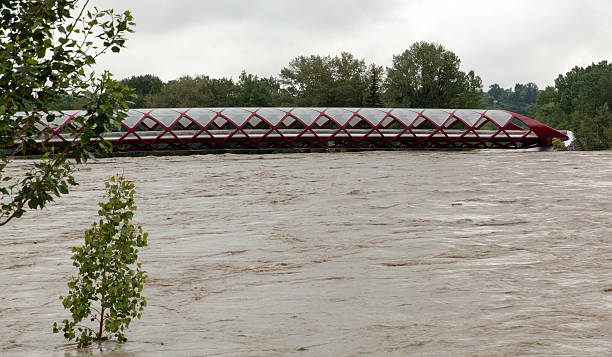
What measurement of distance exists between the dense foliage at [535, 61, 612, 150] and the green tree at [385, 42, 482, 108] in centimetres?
1339

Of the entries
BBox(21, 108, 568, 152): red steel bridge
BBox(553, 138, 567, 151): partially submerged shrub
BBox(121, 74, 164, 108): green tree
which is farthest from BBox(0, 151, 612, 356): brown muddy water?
BBox(121, 74, 164, 108): green tree

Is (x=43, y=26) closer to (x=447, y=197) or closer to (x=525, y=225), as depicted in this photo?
(x=525, y=225)

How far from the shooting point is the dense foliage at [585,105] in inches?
2771

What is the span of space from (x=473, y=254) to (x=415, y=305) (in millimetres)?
2037

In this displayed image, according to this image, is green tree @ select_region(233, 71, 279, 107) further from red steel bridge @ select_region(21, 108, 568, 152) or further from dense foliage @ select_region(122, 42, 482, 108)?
red steel bridge @ select_region(21, 108, 568, 152)

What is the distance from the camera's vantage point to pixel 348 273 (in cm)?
641

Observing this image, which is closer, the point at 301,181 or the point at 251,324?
the point at 251,324

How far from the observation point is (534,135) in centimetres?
3095

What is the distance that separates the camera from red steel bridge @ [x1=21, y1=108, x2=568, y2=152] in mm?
30141

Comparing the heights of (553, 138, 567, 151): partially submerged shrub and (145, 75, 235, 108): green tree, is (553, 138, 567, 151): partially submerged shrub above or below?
below

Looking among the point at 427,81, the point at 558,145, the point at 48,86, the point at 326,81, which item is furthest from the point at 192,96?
the point at 48,86

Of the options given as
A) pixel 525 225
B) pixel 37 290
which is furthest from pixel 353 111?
pixel 37 290

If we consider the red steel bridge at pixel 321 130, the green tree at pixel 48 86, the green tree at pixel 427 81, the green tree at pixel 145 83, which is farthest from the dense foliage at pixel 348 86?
the green tree at pixel 48 86

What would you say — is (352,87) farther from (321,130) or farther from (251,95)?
(321,130)
